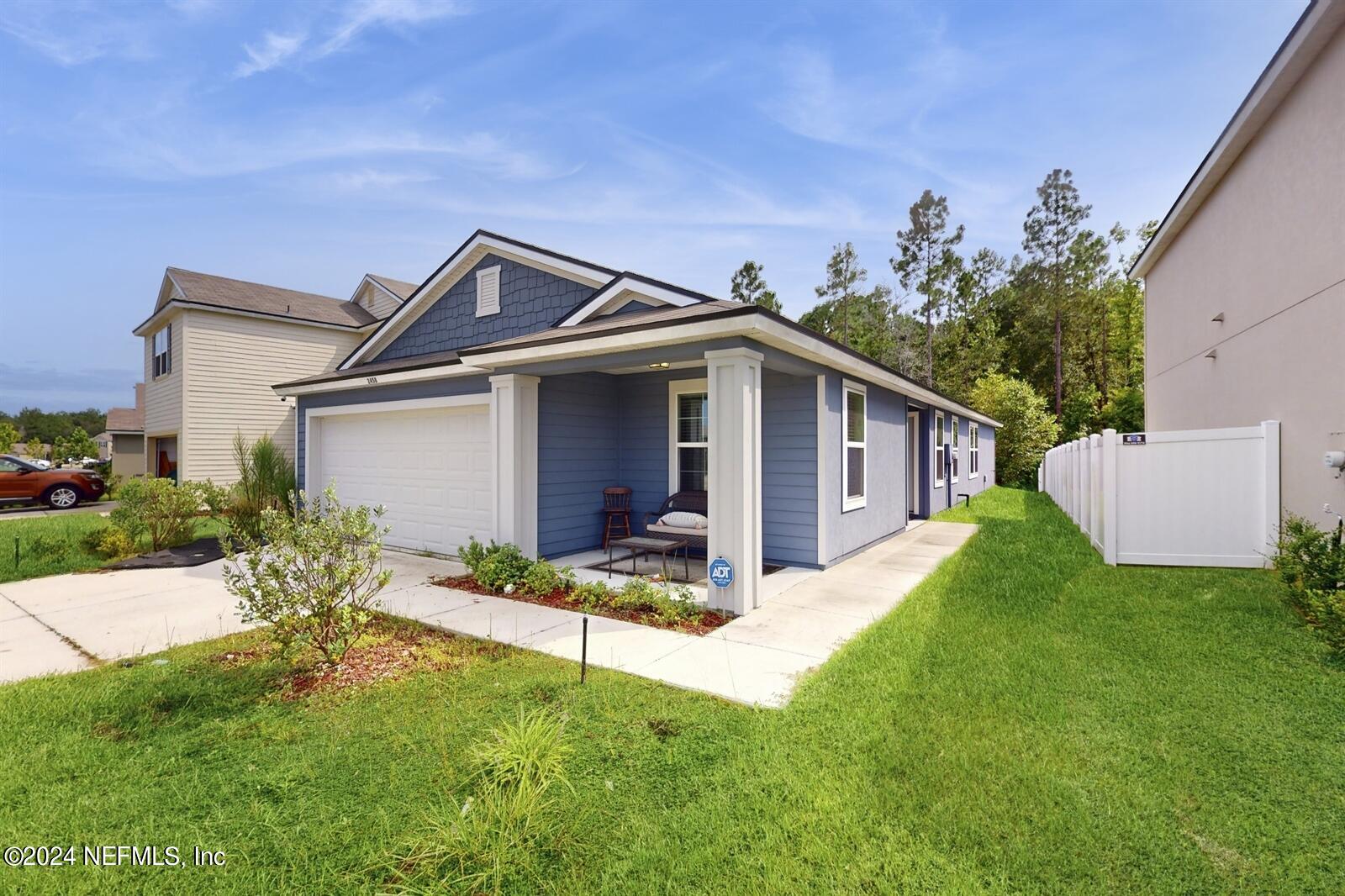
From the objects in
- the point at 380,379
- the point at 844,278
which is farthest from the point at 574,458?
the point at 844,278

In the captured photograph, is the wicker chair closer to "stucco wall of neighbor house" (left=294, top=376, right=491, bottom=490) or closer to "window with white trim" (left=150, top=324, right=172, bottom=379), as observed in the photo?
"stucco wall of neighbor house" (left=294, top=376, right=491, bottom=490)

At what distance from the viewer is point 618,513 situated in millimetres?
8742

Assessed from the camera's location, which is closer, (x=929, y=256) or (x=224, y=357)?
(x=224, y=357)

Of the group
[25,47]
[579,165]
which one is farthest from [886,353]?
[25,47]

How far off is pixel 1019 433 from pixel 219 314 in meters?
26.4

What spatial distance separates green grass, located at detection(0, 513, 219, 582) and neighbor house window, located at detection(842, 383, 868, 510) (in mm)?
10278

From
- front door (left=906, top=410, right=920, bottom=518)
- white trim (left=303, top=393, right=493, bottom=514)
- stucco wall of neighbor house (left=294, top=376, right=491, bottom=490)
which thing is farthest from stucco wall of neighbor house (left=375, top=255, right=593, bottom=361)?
front door (left=906, top=410, right=920, bottom=518)

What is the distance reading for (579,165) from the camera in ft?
35.5

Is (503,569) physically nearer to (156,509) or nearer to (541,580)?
(541,580)

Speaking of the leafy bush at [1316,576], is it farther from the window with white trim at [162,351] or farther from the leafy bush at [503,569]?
the window with white trim at [162,351]

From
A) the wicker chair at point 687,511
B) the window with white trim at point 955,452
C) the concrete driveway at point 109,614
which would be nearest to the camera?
the concrete driveway at point 109,614

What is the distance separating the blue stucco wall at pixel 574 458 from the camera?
7.79 m

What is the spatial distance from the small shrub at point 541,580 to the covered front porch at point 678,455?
562mm

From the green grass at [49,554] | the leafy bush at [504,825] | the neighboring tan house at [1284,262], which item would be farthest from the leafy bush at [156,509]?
the neighboring tan house at [1284,262]
